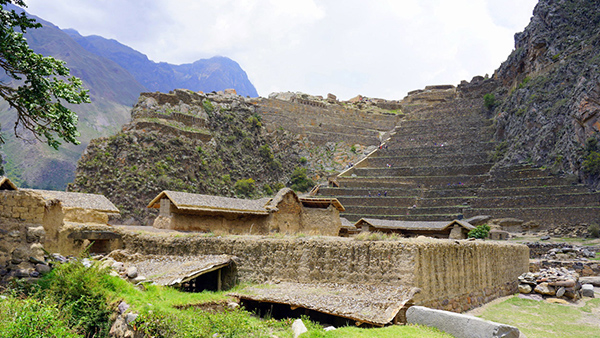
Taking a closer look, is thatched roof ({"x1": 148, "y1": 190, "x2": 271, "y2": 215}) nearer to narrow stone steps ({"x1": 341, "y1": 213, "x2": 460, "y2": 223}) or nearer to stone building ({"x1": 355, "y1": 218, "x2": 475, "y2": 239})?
stone building ({"x1": 355, "y1": 218, "x2": 475, "y2": 239})

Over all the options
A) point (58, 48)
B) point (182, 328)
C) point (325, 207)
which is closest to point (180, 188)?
point (325, 207)

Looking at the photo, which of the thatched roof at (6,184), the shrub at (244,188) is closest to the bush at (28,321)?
the thatched roof at (6,184)

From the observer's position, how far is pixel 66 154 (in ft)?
233

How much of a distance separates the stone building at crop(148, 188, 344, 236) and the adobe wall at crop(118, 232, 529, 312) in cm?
234

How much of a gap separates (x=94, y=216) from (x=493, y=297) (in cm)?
1531

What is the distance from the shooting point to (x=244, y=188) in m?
52.7

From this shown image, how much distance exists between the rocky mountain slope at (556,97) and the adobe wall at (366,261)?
103 ft

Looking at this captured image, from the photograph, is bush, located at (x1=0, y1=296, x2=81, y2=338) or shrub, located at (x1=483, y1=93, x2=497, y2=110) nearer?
bush, located at (x1=0, y1=296, x2=81, y2=338)

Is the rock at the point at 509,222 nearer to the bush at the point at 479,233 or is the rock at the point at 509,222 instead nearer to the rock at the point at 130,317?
the bush at the point at 479,233

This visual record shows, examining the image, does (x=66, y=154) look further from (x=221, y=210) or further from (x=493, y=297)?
(x=493, y=297)

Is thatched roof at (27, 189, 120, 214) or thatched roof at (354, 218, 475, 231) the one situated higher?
thatched roof at (27, 189, 120, 214)

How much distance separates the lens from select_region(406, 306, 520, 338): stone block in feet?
25.1

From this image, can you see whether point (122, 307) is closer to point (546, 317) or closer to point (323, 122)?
point (546, 317)

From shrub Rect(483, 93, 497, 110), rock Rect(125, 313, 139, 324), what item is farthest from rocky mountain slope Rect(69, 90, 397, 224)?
rock Rect(125, 313, 139, 324)
